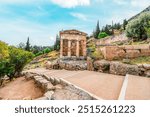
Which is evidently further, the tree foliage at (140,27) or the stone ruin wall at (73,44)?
the tree foliage at (140,27)

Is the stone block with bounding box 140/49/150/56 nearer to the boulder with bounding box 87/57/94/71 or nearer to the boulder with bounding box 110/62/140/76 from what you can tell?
the boulder with bounding box 110/62/140/76

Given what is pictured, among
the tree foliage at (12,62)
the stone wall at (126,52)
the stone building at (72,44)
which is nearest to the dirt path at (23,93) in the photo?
the tree foliage at (12,62)

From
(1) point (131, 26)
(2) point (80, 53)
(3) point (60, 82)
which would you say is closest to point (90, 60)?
(2) point (80, 53)

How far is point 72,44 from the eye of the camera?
2161cm

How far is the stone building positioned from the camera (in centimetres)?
2070

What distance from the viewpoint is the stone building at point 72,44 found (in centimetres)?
2070

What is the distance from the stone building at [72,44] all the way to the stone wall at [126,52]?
15.7 ft

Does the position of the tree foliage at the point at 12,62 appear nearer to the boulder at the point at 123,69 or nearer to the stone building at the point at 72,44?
the stone building at the point at 72,44

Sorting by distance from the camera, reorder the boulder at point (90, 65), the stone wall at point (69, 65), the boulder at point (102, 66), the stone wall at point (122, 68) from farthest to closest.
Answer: the stone wall at point (69, 65) < the boulder at point (90, 65) < the boulder at point (102, 66) < the stone wall at point (122, 68)

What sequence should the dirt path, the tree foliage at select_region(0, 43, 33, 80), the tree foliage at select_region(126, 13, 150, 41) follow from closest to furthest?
the dirt path
the tree foliage at select_region(0, 43, 33, 80)
the tree foliage at select_region(126, 13, 150, 41)

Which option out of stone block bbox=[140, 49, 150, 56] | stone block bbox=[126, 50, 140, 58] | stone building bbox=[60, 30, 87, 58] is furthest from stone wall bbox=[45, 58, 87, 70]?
stone block bbox=[140, 49, 150, 56]

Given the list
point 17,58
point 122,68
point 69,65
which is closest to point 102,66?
point 122,68

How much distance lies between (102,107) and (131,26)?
28344 mm

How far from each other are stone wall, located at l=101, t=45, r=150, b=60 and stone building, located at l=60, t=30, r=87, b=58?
15.7 feet
